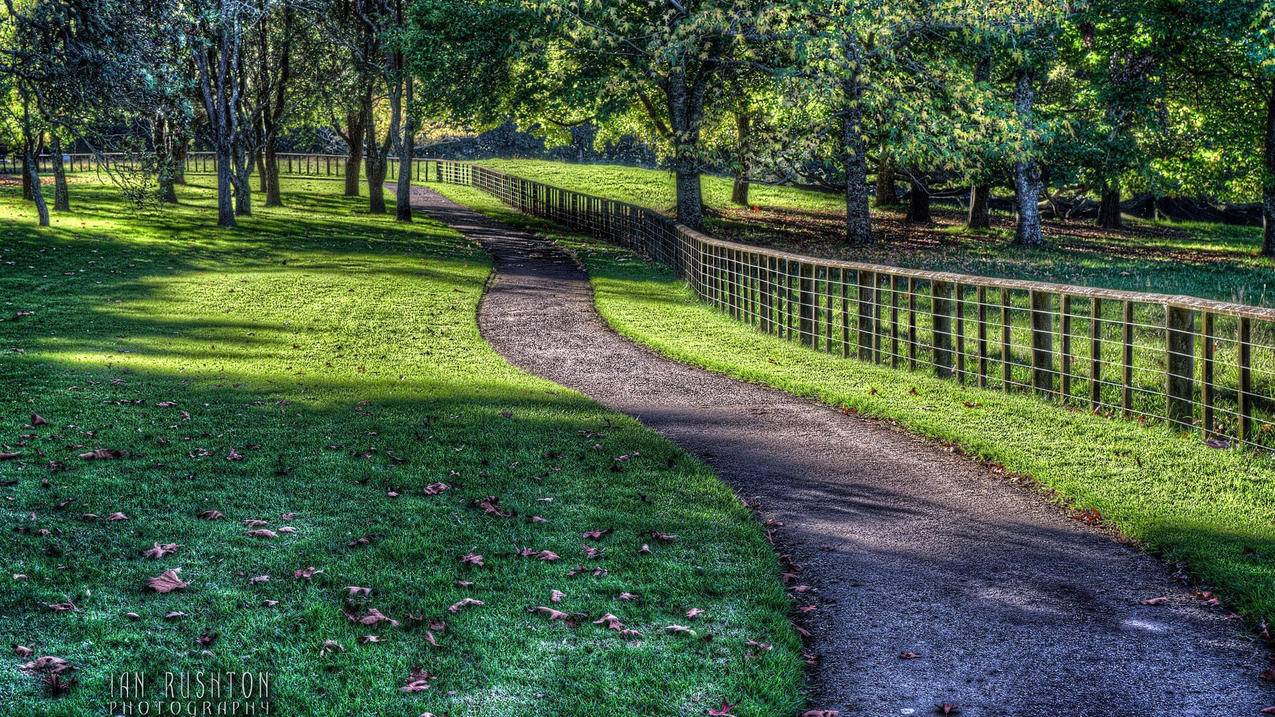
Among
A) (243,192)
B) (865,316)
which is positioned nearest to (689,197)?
(865,316)

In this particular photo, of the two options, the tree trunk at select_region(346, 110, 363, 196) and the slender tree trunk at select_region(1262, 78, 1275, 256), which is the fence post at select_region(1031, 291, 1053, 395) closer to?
the slender tree trunk at select_region(1262, 78, 1275, 256)

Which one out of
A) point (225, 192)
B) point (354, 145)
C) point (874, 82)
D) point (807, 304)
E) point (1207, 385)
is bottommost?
point (1207, 385)

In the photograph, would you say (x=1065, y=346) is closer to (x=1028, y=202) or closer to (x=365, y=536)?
(x=365, y=536)

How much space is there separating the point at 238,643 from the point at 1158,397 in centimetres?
938

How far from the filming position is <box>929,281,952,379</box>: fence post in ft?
46.1

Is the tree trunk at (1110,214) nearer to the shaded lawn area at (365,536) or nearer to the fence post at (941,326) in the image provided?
the fence post at (941,326)

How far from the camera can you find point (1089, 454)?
9961mm

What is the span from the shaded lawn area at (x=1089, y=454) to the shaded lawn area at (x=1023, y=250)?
723 centimetres

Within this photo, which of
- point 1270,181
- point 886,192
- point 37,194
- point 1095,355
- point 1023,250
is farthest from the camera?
point 886,192

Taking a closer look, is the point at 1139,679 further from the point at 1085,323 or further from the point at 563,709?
the point at 1085,323

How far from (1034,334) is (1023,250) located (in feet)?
Answer: 60.1

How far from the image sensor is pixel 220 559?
6.93m

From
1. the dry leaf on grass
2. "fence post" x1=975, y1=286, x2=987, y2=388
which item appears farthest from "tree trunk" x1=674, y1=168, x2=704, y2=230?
the dry leaf on grass

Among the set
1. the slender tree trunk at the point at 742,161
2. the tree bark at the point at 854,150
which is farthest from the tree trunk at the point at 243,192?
the tree bark at the point at 854,150
